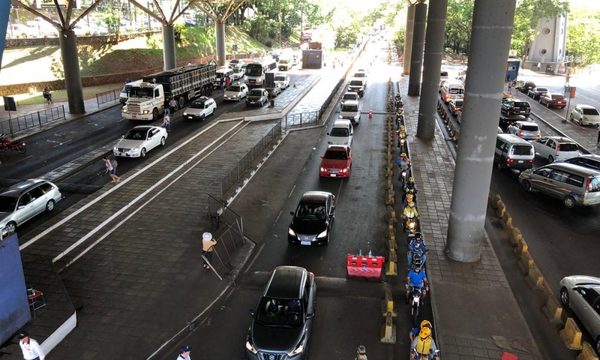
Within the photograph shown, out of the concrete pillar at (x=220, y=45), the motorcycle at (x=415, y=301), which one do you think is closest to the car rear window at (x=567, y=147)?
the motorcycle at (x=415, y=301)

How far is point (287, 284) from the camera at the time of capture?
12625 mm

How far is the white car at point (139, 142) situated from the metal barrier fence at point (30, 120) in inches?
348

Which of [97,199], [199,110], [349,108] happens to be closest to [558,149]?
[349,108]

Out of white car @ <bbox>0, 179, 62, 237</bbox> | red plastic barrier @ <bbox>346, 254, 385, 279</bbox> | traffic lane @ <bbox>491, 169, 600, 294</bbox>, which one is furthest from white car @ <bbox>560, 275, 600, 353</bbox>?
white car @ <bbox>0, 179, 62, 237</bbox>

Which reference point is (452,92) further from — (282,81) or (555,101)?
(282,81)

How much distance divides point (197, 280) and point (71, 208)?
7.79 metres

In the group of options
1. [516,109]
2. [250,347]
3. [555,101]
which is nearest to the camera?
[250,347]

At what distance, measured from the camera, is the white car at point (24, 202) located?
1805 centimetres

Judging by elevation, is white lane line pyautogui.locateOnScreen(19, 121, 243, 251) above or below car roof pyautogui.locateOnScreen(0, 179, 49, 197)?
below

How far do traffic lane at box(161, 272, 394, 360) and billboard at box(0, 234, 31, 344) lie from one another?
3663mm

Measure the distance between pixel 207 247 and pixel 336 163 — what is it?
10.6m

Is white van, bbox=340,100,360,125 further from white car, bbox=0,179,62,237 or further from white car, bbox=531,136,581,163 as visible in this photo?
white car, bbox=0,179,62,237

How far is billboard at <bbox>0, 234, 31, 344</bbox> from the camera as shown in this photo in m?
11.6

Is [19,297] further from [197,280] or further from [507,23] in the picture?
[507,23]
